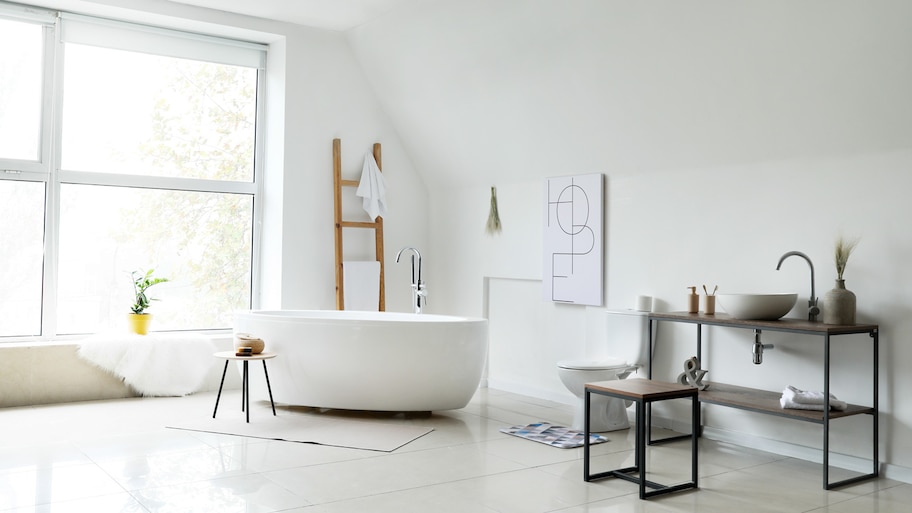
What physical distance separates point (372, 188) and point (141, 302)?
6.30 feet

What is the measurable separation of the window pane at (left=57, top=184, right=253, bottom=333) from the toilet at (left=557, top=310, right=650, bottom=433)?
2870 mm

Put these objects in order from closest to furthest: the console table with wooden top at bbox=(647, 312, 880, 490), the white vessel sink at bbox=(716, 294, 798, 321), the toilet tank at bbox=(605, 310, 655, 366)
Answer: the console table with wooden top at bbox=(647, 312, 880, 490)
the white vessel sink at bbox=(716, 294, 798, 321)
the toilet tank at bbox=(605, 310, 655, 366)

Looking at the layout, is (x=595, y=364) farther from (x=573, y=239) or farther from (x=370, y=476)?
(x=370, y=476)

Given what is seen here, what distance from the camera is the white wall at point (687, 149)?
3.69 metres

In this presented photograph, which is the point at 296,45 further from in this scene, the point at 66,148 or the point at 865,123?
the point at 865,123

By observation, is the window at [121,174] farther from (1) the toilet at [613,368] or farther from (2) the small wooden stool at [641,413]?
(2) the small wooden stool at [641,413]

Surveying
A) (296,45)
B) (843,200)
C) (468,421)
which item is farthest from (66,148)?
(843,200)

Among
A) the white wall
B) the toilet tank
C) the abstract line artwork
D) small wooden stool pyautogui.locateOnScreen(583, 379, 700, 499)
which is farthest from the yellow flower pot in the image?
small wooden stool pyautogui.locateOnScreen(583, 379, 700, 499)

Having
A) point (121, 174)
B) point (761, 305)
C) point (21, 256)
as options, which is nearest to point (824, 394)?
point (761, 305)

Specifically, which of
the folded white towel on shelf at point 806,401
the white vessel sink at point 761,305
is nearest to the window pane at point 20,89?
the white vessel sink at point 761,305

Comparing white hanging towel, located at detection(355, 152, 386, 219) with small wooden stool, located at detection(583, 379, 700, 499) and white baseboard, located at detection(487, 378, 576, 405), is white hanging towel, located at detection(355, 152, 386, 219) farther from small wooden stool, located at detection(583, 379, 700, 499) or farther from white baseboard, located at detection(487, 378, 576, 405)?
small wooden stool, located at detection(583, 379, 700, 499)

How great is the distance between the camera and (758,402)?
12.6ft

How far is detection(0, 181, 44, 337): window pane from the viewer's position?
210 inches

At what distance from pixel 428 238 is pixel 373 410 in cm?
219
